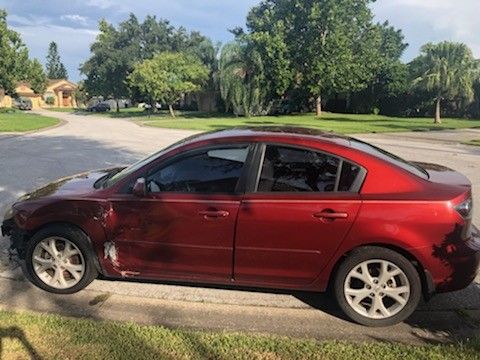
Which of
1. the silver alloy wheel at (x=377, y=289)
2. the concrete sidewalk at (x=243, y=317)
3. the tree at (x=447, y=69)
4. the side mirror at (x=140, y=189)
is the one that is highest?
the tree at (x=447, y=69)

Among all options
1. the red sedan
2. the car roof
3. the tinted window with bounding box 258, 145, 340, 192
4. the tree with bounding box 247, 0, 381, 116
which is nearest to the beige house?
the tree with bounding box 247, 0, 381, 116

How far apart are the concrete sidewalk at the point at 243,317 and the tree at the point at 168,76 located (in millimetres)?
42409

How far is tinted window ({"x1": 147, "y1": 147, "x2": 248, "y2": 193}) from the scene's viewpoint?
427 cm

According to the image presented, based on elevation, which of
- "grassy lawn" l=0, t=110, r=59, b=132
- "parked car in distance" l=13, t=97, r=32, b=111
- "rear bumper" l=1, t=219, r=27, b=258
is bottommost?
"rear bumper" l=1, t=219, r=27, b=258

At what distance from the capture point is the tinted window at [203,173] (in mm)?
4270

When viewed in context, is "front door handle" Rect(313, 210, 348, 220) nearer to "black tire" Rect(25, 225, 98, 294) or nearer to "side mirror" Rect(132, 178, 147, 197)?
"side mirror" Rect(132, 178, 147, 197)

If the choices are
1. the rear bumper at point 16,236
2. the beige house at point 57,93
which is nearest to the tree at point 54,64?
the beige house at point 57,93

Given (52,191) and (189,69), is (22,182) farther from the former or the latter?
(189,69)

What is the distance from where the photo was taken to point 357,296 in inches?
161

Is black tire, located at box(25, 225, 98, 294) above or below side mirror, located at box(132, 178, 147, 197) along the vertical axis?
below

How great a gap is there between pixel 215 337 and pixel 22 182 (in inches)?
292

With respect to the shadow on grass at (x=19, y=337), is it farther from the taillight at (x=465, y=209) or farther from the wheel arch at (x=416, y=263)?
the taillight at (x=465, y=209)

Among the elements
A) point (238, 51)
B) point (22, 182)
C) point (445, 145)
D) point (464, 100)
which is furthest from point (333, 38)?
point (22, 182)

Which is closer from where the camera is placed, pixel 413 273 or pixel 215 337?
pixel 215 337
